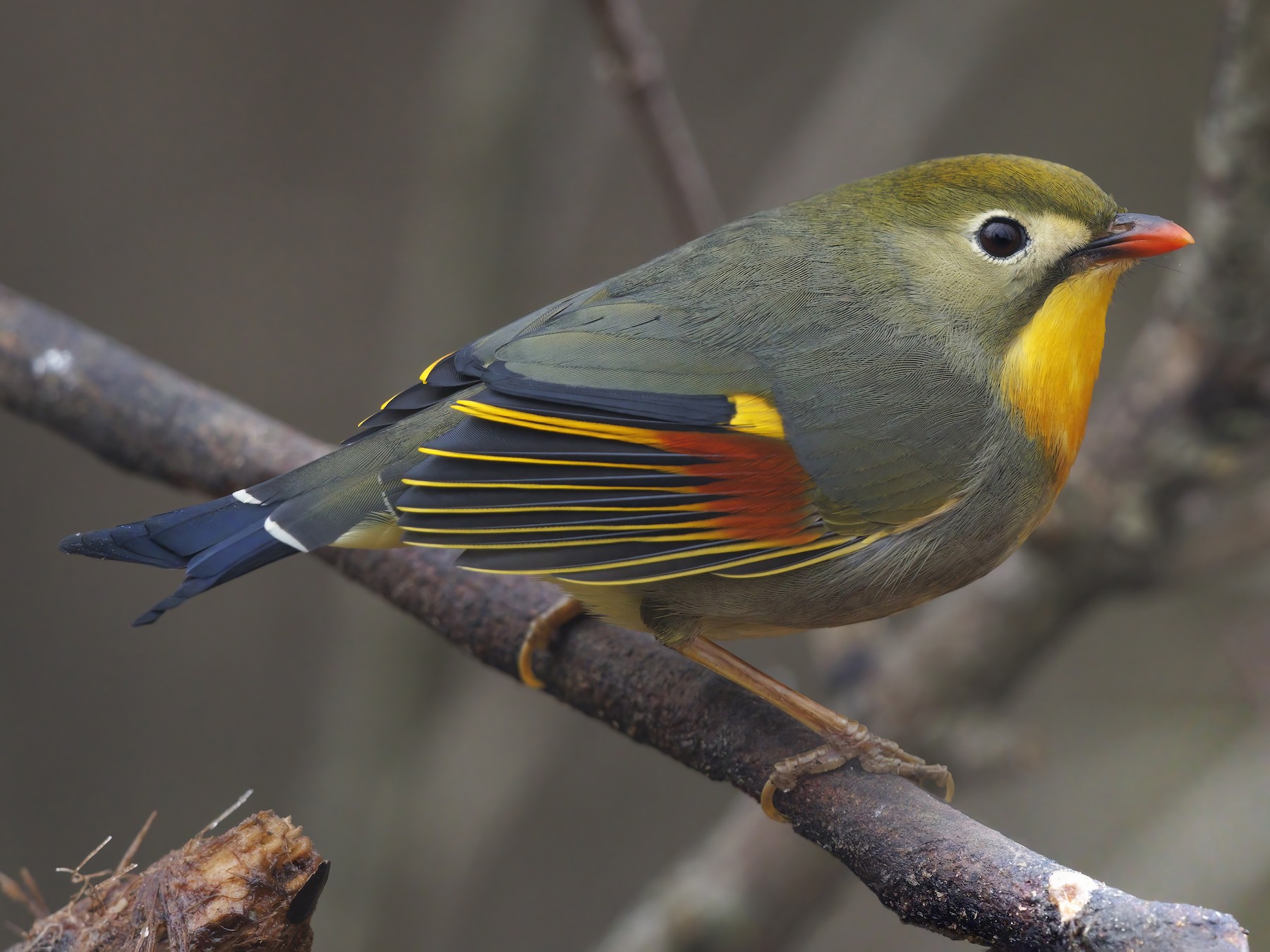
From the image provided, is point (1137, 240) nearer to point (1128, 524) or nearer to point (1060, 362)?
point (1060, 362)

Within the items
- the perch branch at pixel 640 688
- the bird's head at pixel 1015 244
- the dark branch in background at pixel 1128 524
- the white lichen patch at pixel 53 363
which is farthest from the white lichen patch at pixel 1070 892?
the white lichen patch at pixel 53 363

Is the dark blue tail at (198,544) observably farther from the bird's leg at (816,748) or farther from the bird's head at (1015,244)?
the bird's head at (1015,244)

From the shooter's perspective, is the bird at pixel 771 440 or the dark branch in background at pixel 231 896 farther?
the bird at pixel 771 440

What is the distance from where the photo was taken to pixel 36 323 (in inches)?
149

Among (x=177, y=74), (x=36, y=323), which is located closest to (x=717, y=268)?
(x=36, y=323)

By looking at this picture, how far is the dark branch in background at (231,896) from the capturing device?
211 cm

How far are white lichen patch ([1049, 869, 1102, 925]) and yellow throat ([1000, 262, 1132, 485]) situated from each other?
122 centimetres

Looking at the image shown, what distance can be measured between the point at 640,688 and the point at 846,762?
566 millimetres

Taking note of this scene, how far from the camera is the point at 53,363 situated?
3.70 metres

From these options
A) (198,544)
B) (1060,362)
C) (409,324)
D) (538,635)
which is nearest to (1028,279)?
(1060,362)

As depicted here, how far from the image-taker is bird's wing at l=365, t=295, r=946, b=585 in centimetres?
277

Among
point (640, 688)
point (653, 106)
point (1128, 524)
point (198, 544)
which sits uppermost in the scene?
point (653, 106)

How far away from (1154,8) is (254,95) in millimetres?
5807

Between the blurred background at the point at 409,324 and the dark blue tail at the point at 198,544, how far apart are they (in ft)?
7.63
